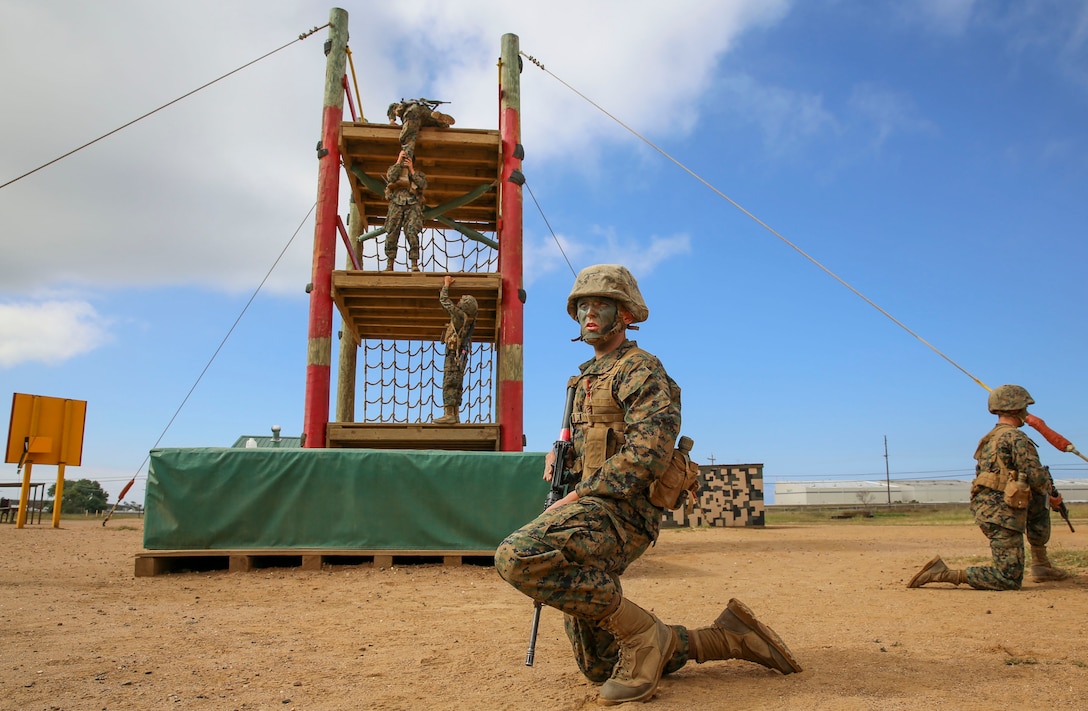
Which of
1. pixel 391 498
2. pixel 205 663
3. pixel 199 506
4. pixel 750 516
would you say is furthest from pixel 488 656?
pixel 750 516

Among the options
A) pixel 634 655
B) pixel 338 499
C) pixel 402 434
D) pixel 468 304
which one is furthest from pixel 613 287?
pixel 402 434

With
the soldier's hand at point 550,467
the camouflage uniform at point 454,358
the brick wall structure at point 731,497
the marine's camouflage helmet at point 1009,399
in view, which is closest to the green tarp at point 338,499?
the camouflage uniform at point 454,358

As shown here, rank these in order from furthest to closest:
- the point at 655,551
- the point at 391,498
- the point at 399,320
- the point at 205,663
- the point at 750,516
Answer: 1. the point at 750,516
2. the point at 399,320
3. the point at 655,551
4. the point at 391,498
5. the point at 205,663

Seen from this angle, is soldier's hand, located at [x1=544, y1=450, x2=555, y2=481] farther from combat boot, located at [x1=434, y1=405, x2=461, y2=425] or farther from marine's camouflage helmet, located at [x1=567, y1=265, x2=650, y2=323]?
combat boot, located at [x1=434, y1=405, x2=461, y2=425]

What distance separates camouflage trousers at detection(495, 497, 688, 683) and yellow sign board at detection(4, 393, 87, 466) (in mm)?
15120

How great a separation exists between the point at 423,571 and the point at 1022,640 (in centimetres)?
546

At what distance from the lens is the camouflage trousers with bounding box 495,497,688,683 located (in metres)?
3.17

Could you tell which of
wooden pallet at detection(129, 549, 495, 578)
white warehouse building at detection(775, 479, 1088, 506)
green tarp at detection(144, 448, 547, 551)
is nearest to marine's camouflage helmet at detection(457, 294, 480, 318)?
green tarp at detection(144, 448, 547, 551)

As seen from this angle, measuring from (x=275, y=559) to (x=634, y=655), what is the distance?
6.21 meters

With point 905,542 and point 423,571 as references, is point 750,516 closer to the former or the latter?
point 905,542

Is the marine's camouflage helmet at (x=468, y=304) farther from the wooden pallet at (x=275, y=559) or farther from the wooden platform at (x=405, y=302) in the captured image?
the wooden pallet at (x=275, y=559)

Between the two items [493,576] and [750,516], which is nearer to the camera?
[493,576]

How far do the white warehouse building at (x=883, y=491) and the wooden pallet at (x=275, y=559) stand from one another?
53.7 metres

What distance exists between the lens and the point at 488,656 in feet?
14.2
